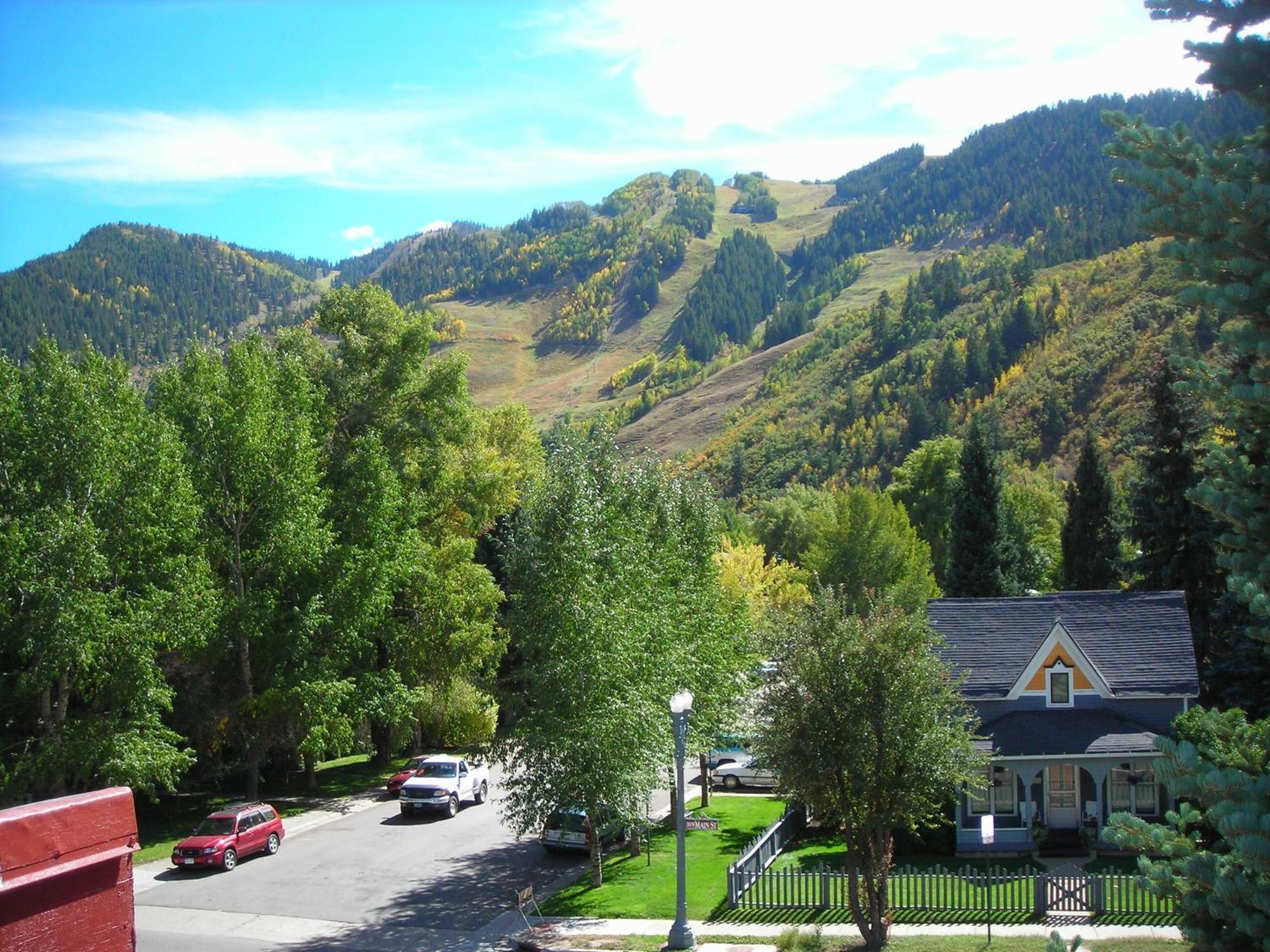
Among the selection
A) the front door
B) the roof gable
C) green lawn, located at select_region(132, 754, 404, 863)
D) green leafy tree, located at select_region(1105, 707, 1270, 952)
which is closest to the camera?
green leafy tree, located at select_region(1105, 707, 1270, 952)

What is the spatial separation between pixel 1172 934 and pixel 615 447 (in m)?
17.1

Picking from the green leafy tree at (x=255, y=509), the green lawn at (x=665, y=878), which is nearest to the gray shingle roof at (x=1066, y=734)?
the green lawn at (x=665, y=878)

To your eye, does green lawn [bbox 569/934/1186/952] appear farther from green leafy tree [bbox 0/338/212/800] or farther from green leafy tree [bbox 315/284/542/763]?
green leafy tree [bbox 315/284/542/763]

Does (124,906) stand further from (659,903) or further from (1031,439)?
(1031,439)

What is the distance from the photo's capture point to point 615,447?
28.7 metres

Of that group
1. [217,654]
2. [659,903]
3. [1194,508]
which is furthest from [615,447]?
[1194,508]

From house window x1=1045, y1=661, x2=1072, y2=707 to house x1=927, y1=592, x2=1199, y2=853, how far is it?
25mm

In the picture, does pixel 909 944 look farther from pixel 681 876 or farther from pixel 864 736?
pixel 681 876

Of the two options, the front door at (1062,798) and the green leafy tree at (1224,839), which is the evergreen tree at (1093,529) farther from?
the green leafy tree at (1224,839)

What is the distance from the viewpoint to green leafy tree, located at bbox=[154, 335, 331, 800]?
105ft

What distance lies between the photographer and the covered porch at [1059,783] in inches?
1056

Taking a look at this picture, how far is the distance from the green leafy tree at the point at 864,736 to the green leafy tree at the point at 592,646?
162 inches

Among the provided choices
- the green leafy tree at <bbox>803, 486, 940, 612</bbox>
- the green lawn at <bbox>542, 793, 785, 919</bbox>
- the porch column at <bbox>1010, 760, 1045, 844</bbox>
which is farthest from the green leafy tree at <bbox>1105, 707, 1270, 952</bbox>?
the green leafy tree at <bbox>803, 486, 940, 612</bbox>

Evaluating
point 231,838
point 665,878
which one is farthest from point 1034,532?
point 231,838
